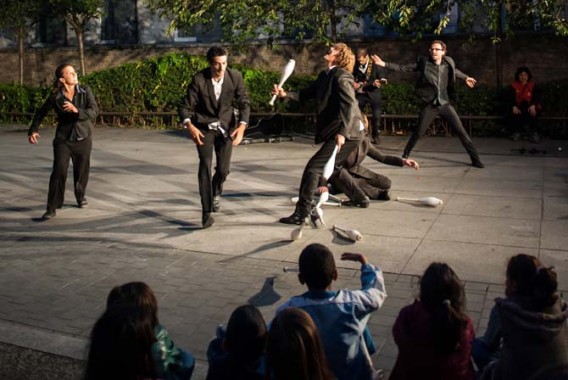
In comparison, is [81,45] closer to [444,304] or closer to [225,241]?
[225,241]

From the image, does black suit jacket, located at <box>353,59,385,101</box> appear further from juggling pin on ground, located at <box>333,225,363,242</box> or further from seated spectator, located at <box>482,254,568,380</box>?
seated spectator, located at <box>482,254,568,380</box>

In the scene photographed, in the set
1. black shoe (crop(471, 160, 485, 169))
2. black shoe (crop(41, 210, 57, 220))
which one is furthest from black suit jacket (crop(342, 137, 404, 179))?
black shoe (crop(41, 210, 57, 220))

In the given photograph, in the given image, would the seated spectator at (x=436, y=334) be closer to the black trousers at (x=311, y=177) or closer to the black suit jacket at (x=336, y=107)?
the black trousers at (x=311, y=177)

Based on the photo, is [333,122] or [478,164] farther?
[478,164]

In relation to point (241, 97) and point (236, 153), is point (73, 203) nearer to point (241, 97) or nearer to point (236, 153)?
point (241, 97)

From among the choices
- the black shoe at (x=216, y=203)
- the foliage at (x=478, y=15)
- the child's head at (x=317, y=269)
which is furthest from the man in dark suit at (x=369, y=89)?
the child's head at (x=317, y=269)

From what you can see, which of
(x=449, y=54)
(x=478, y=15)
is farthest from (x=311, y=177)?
(x=449, y=54)

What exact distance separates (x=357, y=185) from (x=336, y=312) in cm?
546

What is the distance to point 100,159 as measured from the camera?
47.3 ft

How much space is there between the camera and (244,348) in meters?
4.02

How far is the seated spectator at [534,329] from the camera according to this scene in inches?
A: 173

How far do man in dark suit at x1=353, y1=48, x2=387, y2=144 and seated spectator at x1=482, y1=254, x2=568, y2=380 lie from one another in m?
11.1

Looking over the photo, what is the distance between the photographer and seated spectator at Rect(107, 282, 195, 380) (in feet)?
13.8

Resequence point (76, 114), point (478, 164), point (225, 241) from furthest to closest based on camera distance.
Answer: point (478, 164), point (76, 114), point (225, 241)
